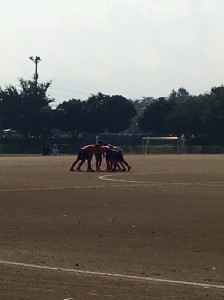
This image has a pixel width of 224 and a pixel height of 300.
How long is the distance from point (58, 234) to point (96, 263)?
411 centimetres

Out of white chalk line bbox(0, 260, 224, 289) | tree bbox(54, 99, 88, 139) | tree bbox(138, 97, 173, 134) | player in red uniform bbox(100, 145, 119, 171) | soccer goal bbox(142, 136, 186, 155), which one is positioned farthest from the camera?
tree bbox(138, 97, 173, 134)

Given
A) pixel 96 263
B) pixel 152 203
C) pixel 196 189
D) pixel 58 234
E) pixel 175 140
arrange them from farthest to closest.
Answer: pixel 175 140 → pixel 196 189 → pixel 152 203 → pixel 58 234 → pixel 96 263

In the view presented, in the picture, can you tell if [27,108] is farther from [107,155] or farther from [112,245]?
[112,245]

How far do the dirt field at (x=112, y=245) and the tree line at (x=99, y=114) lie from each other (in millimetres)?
105437

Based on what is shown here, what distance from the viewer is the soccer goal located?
119 metres

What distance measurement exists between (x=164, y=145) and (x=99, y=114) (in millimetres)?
26037

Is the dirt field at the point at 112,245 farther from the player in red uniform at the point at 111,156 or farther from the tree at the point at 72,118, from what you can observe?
the tree at the point at 72,118

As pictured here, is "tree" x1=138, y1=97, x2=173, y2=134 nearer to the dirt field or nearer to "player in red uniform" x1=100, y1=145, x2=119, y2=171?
"player in red uniform" x1=100, y1=145, x2=119, y2=171

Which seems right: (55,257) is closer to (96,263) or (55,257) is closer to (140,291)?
(96,263)

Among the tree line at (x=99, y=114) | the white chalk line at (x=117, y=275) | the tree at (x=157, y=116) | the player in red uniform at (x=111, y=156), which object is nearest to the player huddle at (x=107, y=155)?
the player in red uniform at (x=111, y=156)

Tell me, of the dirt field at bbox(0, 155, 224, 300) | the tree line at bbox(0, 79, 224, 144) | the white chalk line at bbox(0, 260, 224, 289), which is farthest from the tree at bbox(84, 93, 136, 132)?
the white chalk line at bbox(0, 260, 224, 289)

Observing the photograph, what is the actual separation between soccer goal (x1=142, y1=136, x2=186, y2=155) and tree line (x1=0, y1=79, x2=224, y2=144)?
6586mm

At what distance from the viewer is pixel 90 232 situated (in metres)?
18.8

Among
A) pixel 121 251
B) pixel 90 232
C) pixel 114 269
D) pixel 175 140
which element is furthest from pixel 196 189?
pixel 175 140
